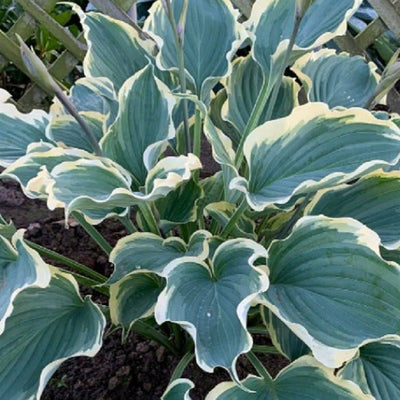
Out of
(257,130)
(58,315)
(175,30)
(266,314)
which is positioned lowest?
(266,314)

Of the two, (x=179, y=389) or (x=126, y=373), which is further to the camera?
(x=126, y=373)

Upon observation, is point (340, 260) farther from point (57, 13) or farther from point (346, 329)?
point (57, 13)

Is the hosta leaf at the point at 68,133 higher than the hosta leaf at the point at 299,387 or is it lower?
higher

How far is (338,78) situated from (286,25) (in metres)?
0.18

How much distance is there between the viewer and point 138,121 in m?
0.90

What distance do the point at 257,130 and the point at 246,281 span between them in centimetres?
20

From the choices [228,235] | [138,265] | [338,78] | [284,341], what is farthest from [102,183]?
[338,78]

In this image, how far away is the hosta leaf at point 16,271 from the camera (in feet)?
2.23

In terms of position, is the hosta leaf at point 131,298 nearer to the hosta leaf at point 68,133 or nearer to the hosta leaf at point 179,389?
the hosta leaf at point 179,389

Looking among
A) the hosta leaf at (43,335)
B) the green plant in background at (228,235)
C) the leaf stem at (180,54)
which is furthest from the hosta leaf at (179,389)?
the leaf stem at (180,54)

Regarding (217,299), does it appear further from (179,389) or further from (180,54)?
(180,54)

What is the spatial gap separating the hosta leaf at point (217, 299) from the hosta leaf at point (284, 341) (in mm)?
135

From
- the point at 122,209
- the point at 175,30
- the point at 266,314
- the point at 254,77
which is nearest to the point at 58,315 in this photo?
the point at 122,209

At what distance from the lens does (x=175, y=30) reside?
2.57 feet
